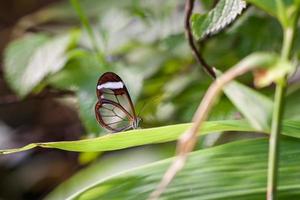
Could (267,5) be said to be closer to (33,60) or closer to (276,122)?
(276,122)

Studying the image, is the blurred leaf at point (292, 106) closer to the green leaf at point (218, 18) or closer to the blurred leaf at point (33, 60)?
the green leaf at point (218, 18)

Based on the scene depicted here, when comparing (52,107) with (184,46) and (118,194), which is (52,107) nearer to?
(184,46)

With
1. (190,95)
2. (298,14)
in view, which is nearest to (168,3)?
(190,95)

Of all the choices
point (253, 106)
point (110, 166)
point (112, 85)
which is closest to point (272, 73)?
point (253, 106)

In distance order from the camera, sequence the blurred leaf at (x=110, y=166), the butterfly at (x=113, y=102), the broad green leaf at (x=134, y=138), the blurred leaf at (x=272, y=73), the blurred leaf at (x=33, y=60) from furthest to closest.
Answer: the blurred leaf at (x=110, y=166)
the blurred leaf at (x=33, y=60)
the butterfly at (x=113, y=102)
the broad green leaf at (x=134, y=138)
the blurred leaf at (x=272, y=73)

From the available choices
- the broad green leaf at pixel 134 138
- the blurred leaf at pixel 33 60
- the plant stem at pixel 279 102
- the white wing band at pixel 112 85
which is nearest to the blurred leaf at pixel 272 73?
the plant stem at pixel 279 102

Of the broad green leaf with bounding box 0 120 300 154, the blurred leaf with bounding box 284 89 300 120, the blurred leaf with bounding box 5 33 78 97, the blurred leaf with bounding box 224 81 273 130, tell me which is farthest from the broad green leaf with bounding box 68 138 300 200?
the blurred leaf with bounding box 5 33 78 97

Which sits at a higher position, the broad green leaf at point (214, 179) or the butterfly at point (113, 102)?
the butterfly at point (113, 102)

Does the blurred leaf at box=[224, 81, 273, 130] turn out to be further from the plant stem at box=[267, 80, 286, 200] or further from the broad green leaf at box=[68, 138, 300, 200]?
the broad green leaf at box=[68, 138, 300, 200]
